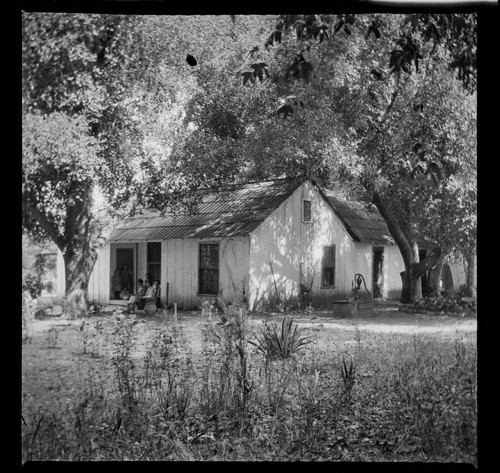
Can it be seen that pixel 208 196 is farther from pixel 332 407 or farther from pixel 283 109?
pixel 332 407

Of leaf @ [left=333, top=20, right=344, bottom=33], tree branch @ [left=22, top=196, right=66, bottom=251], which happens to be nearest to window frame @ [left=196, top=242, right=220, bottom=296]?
tree branch @ [left=22, top=196, right=66, bottom=251]

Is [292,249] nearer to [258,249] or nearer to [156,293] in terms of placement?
[258,249]

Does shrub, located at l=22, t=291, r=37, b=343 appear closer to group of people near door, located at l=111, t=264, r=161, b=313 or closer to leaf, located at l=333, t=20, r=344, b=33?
group of people near door, located at l=111, t=264, r=161, b=313

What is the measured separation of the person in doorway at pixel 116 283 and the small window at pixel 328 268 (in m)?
1.83

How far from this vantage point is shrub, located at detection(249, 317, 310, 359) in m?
4.80

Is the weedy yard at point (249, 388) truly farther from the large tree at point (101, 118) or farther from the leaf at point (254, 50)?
the leaf at point (254, 50)

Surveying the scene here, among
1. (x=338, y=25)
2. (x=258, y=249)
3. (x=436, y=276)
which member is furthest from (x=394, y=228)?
(x=338, y=25)

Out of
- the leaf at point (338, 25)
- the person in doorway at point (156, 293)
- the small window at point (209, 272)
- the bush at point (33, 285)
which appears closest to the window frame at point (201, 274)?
the small window at point (209, 272)

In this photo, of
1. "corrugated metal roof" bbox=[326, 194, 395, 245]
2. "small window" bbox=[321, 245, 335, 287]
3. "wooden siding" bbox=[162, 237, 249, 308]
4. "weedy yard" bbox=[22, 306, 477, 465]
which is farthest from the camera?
"corrugated metal roof" bbox=[326, 194, 395, 245]

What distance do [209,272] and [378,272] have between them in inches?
62.5

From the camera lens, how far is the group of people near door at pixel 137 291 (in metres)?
4.83

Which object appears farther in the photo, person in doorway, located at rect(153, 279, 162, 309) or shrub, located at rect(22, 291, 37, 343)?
person in doorway, located at rect(153, 279, 162, 309)
